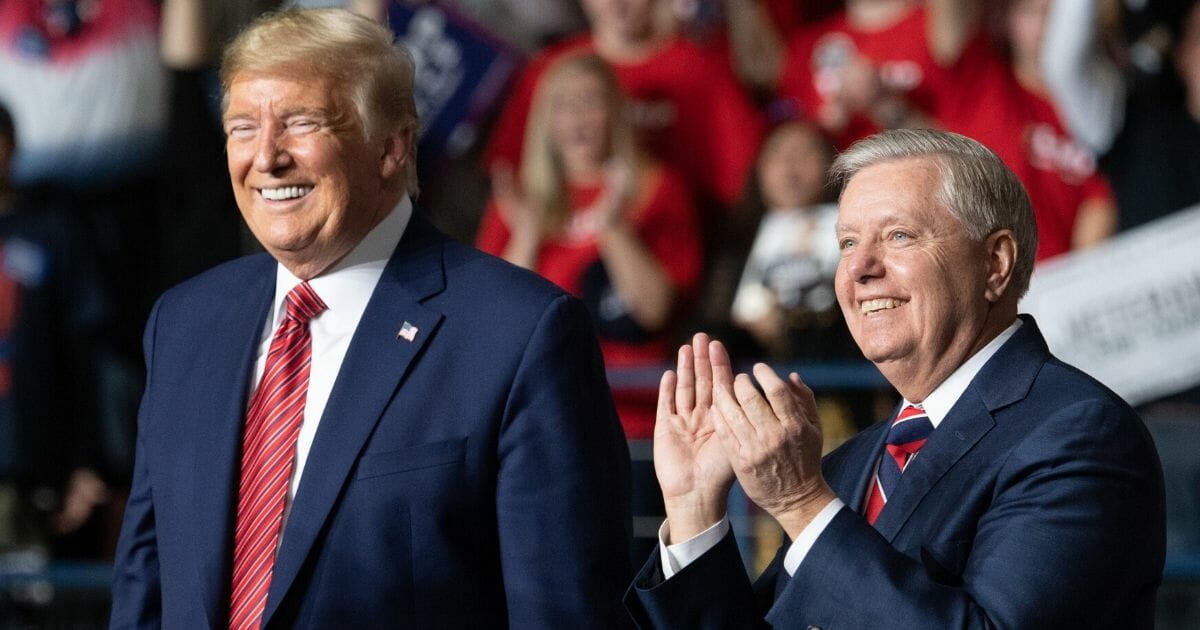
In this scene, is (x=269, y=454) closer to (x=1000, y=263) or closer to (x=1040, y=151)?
(x=1000, y=263)

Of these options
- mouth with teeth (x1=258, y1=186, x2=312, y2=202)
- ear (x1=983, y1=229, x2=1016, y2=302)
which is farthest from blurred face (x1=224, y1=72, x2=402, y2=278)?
ear (x1=983, y1=229, x2=1016, y2=302)

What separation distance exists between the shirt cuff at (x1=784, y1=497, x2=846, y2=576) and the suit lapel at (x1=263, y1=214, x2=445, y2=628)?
0.70 metres

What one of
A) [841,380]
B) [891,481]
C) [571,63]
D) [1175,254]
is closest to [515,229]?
[571,63]

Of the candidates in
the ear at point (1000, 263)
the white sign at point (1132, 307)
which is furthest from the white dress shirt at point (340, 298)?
the white sign at point (1132, 307)

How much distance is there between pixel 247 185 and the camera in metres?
2.41

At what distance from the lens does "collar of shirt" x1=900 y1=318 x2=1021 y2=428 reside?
6.63 ft

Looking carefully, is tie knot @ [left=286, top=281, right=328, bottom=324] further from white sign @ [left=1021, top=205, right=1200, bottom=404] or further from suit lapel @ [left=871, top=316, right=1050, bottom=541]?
white sign @ [left=1021, top=205, right=1200, bottom=404]

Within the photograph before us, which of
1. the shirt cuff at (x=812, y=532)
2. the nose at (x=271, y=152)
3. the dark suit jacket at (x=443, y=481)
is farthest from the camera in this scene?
the nose at (x=271, y=152)

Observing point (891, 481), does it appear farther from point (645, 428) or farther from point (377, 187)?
point (645, 428)

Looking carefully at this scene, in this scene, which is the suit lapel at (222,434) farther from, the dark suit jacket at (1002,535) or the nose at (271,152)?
the dark suit jacket at (1002,535)

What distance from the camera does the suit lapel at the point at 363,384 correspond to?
2252mm

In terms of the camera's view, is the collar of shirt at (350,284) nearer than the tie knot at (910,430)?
No

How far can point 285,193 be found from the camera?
2377 mm

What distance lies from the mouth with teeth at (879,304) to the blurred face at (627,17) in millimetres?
4494
